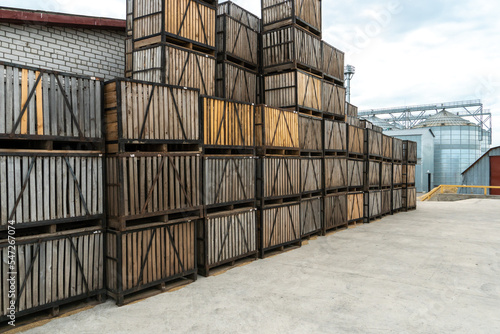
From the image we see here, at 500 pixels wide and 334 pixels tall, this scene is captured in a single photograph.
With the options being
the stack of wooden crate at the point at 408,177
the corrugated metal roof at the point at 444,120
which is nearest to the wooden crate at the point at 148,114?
the stack of wooden crate at the point at 408,177

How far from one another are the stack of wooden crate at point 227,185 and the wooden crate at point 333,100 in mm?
5805

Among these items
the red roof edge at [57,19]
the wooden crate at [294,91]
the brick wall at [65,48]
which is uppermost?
the red roof edge at [57,19]

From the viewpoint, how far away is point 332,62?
1595 centimetres

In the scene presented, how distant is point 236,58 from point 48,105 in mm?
8250

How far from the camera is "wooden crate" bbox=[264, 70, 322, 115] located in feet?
43.6

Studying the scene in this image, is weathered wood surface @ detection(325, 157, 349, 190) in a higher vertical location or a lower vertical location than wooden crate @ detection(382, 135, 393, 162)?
lower

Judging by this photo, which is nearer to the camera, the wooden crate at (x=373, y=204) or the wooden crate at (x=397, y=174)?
the wooden crate at (x=373, y=204)

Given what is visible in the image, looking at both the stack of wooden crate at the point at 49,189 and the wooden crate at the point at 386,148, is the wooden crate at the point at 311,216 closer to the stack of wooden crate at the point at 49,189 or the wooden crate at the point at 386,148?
the stack of wooden crate at the point at 49,189

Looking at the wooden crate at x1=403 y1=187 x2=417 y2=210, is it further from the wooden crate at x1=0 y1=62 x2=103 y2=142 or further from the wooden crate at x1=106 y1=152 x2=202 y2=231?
the wooden crate at x1=0 y1=62 x2=103 y2=142

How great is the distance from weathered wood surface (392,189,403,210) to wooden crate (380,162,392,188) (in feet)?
3.70

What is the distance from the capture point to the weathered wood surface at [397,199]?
21.9 m

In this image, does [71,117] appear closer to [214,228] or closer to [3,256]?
[3,256]

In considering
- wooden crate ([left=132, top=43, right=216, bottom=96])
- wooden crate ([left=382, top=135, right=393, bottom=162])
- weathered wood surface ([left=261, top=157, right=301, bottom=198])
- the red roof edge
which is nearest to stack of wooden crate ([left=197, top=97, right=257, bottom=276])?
weathered wood surface ([left=261, top=157, right=301, bottom=198])

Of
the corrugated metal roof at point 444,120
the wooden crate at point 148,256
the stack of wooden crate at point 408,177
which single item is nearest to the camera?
the wooden crate at point 148,256
